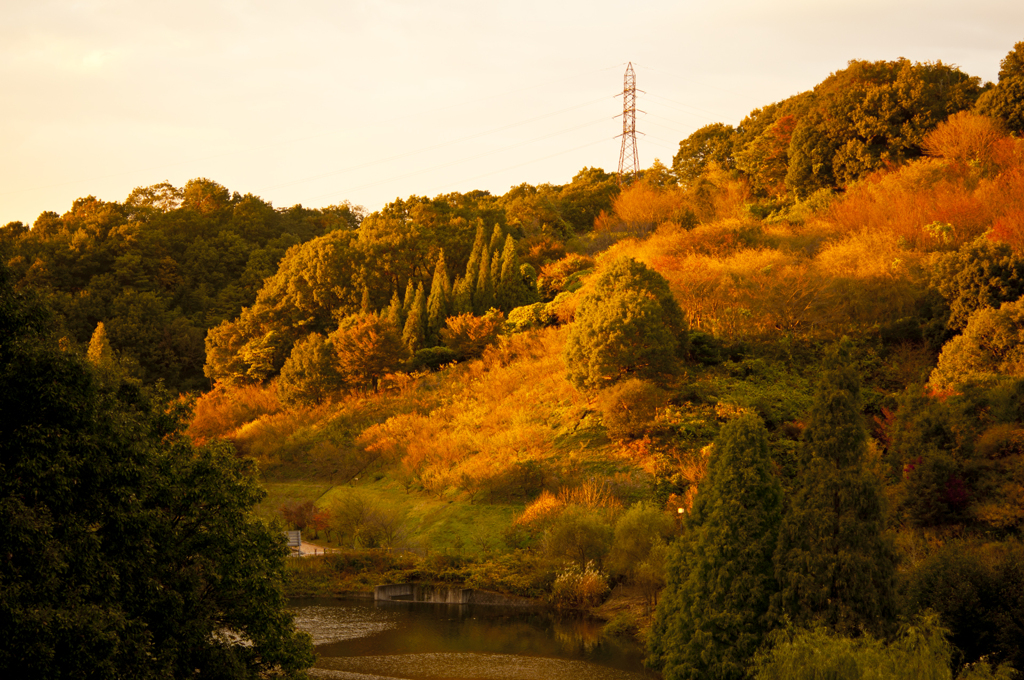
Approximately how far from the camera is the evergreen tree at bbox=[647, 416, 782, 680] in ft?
44.7

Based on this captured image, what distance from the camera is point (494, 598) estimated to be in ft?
72.0

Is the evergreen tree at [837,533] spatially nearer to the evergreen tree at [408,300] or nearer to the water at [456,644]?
the water at [456,644]

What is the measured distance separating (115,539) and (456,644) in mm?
10877

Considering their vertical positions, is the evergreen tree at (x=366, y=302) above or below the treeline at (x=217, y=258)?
below

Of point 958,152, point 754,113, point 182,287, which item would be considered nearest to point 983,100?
point 958,152

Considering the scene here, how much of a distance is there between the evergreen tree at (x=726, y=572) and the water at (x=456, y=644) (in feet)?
9.89

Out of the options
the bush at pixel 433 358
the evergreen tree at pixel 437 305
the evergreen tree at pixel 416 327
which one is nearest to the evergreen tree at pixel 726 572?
the bush at pixel 433 358

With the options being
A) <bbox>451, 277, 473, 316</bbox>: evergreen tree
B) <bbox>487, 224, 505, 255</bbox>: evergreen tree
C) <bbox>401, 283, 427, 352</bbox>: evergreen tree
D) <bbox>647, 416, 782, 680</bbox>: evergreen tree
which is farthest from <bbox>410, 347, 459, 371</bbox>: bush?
<bbox>647, 416, 782, 680</bbox>: evergreen tree

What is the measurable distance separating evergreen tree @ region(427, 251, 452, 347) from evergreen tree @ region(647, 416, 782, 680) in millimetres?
25577

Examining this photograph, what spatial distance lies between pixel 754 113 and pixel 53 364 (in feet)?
158

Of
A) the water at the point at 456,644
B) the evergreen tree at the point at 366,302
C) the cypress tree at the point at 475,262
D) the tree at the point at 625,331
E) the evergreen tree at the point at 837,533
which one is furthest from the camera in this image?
the evergreen tree at the point at 366,302

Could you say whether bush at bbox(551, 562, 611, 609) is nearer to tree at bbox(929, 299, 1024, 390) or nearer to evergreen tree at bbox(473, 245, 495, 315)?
tree at bbox(929, 299, 1024, 390)

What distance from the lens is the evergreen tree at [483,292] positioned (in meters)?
40.8

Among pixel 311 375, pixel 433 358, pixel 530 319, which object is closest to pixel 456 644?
pixel 530 319
